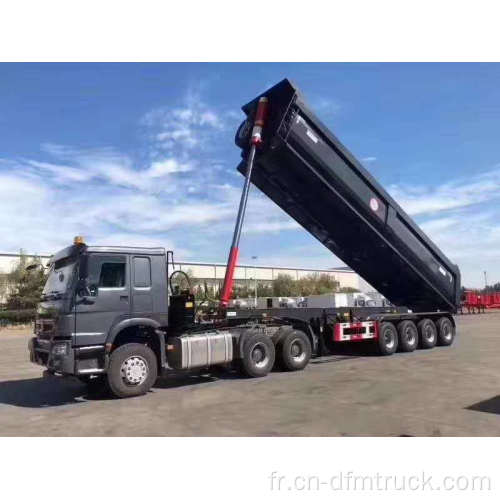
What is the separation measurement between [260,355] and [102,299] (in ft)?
11.9

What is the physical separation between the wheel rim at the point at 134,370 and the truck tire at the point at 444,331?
987cm

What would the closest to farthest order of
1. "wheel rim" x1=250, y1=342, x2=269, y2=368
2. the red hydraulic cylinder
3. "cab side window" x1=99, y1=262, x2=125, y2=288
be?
"cab side window" x1=99, y1=262, x2=125, y2=288 < the red hydraulic cylinder < "wheel rim" x1=250, y1=342, x2=269, y2=368

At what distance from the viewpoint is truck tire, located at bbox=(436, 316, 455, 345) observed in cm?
1492

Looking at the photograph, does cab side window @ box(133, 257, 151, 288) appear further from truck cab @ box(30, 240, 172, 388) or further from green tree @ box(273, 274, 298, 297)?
green tree @ box(273, 274, 298, 297)

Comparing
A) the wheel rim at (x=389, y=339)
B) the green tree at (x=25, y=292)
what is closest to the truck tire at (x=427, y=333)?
the wheel rim at (x=389, y=339)

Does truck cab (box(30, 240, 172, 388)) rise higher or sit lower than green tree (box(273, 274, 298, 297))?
lower

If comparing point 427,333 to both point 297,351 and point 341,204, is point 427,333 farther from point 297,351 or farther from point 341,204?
point 341,204

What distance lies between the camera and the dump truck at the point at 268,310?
820 cm

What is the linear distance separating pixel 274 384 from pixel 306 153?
15.5 ft

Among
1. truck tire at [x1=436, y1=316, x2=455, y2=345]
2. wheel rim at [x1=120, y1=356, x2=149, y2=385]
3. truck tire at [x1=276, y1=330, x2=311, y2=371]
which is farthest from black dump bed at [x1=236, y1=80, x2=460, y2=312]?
wheel rim at [x1=120, y1=356, x2=149, y2=385]

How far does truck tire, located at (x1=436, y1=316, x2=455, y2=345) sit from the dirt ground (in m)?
3.43

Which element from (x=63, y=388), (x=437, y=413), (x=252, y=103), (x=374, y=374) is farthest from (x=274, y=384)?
(x=252, y=103)

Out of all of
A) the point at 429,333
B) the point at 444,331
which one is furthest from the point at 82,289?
the point at 444,331

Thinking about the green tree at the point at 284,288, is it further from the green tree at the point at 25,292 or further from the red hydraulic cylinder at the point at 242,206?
the red hydraulic cylinder at the point at 242,206
